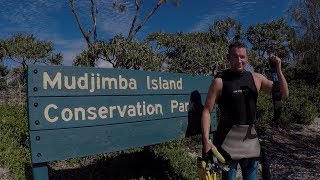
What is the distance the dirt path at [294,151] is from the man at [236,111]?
9.14 ft

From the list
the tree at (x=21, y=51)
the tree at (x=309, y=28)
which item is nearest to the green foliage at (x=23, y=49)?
the tree at (x=21, y=51)

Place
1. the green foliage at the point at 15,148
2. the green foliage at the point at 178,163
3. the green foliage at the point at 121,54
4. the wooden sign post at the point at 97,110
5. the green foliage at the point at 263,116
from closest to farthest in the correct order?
the wooden sign post at the point at 97,110
the green foliage at the point at 178,163
the green foliage at the point at 15,148
the green foliage at the point at 263,116
the green foliage at the point at 121,54

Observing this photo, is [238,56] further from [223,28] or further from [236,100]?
[223,28]

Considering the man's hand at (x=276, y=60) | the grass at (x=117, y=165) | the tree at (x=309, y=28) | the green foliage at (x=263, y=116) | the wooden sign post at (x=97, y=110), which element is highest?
the tree at (x=309, y=28)

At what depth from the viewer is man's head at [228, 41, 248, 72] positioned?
3.66m

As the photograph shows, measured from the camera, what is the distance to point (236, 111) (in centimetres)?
376

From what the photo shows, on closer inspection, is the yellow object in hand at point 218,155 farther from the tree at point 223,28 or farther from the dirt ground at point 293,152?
the tree at point 223,28

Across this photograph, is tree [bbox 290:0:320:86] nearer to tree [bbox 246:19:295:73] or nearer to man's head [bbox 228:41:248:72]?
man's head [bbox 228:41:248:72]

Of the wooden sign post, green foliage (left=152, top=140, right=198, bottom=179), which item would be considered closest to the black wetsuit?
the wooden sign post

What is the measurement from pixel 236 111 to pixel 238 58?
47 centimetres

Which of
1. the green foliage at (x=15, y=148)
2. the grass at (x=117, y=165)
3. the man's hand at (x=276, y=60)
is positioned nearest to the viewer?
the man's hand at (x=276, y=60)

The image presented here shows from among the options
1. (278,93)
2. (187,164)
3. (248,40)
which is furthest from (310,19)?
(248,40)

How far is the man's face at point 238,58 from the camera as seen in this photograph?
366 cm

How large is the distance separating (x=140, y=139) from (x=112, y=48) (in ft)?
71.7
